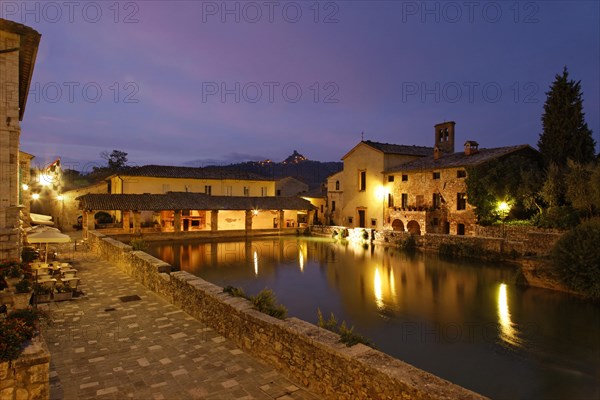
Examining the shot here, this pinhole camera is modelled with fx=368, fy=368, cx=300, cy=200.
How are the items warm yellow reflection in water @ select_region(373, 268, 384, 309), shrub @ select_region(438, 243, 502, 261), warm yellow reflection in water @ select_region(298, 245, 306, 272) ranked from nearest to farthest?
warm yellow reflection in water @ select_region(373, 268, 384, 309) < warm yellow reflection in water @ select_region(298, 245, 306, 272) < shrub @ select_region(438, 243, 502, 261)

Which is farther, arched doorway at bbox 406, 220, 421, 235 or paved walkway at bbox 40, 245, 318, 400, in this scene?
arched doorway at bbox 406, 220, 421, 235

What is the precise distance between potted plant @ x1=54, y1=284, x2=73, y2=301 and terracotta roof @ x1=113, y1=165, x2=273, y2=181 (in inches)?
1076

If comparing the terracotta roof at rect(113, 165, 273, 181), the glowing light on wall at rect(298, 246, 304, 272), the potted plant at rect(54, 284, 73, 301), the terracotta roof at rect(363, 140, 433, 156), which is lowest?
the glowing light on wall at rect(298, 246, 304, 272)

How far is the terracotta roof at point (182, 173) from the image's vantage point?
117 ft

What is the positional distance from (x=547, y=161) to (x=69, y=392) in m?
28.4

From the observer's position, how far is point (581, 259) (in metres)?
13.7

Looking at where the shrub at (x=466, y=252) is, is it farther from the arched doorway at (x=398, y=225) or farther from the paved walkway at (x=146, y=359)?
the paved walkway at (x=146, y=359)

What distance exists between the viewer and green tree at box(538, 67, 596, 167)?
78.0ft

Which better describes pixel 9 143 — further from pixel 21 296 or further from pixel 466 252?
pixel 466 252

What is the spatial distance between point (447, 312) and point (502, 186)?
15.1 metres

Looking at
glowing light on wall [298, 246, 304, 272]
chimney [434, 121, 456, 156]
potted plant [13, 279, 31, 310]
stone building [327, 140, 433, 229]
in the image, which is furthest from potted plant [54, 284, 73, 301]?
chimney [434, 121, 456, 156]

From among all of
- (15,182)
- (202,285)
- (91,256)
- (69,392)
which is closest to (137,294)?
(202,285)

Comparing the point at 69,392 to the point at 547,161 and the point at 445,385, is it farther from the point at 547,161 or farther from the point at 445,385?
the point at 547,161

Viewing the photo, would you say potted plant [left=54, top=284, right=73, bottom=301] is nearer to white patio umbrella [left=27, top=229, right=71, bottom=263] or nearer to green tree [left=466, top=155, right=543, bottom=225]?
white patio umbrella [left=27, top=229, right=71, bottom=263]
